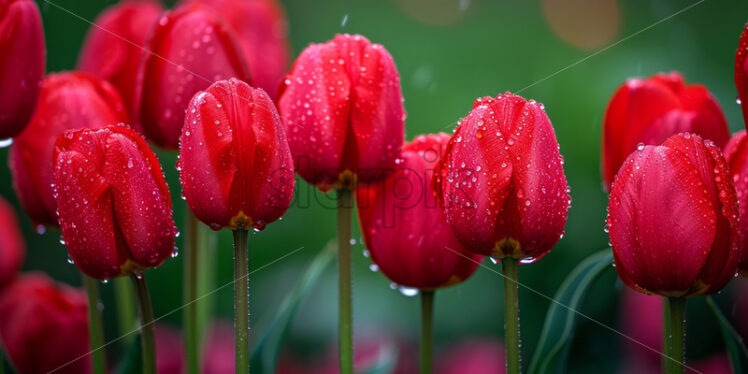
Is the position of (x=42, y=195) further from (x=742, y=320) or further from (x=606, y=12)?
(x=606, y=12)

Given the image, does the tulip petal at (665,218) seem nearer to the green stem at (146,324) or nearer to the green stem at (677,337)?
the green stem at (677,337)

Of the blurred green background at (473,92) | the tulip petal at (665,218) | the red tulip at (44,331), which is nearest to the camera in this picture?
the tulip petal at (665,218)

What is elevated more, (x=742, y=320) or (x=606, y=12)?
(x=606, y=12)

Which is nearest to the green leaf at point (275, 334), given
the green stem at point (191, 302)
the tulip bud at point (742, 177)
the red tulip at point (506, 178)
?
the green stem at point (191, 302)

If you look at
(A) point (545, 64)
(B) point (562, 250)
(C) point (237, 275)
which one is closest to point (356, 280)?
(B) point (562, 250)

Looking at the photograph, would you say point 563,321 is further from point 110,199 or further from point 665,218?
point 110,199

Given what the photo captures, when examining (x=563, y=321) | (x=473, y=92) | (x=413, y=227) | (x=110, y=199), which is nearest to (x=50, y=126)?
(x=110, y=199)
